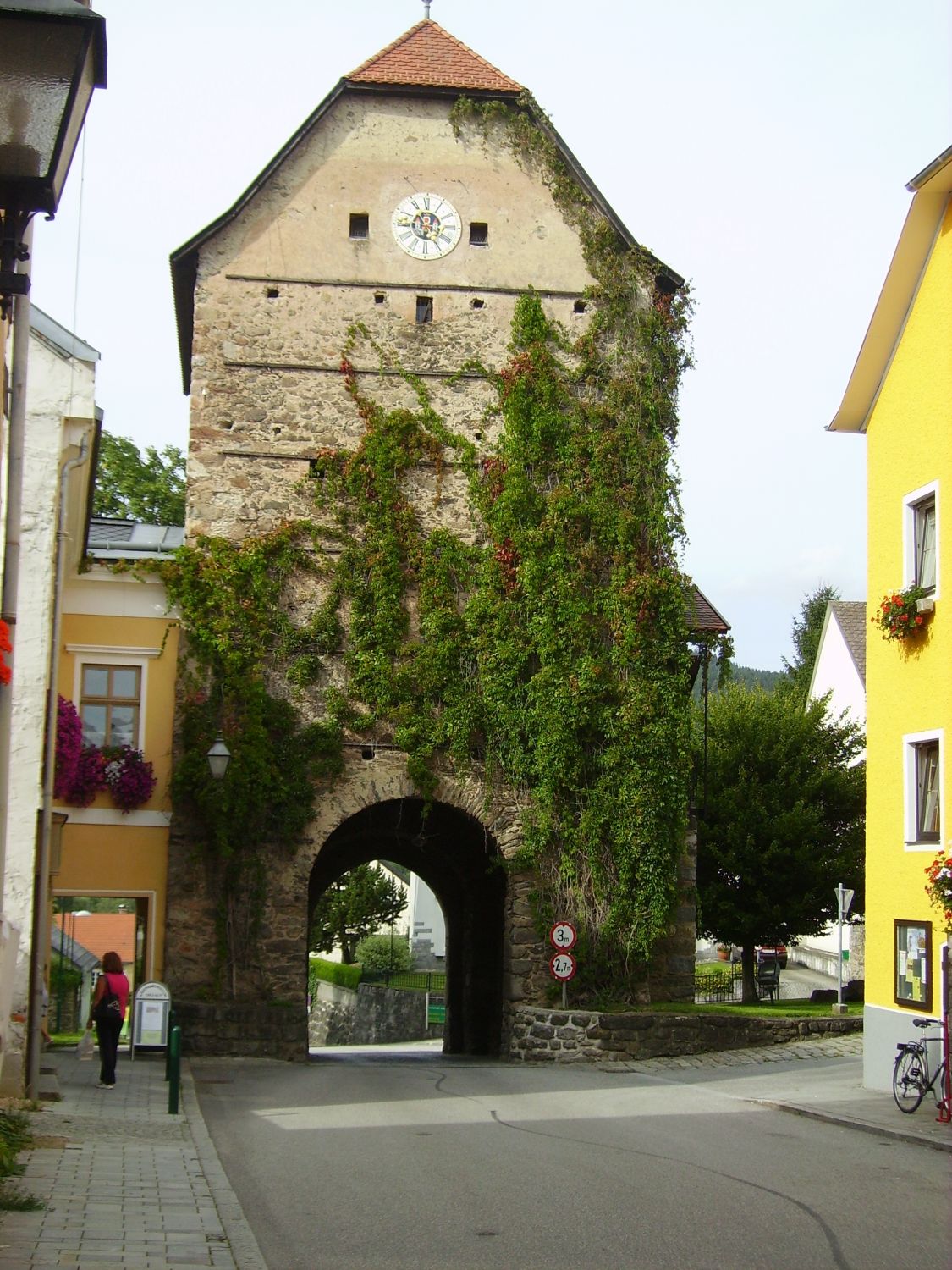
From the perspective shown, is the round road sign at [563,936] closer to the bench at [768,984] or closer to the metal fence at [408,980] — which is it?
the bench at [768,984]

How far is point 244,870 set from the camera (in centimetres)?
2248

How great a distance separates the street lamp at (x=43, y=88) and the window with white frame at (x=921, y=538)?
1407 cm

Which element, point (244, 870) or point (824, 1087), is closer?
point (824, 1087)

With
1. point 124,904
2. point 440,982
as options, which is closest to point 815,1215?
point 440,982

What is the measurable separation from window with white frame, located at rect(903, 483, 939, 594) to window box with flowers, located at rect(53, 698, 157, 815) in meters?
10.7

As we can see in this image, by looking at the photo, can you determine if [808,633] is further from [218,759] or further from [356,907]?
[218,759]

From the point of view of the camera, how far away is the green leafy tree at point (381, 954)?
174ft

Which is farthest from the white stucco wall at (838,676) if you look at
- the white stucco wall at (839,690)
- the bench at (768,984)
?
the bench at (768,984)

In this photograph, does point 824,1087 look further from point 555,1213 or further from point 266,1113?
point 555,1213

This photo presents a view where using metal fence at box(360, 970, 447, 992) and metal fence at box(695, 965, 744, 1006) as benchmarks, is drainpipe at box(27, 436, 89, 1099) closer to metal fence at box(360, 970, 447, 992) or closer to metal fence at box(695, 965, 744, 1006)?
metal fence at box(695, 965, 744, 1006)

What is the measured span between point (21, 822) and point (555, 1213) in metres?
7.45

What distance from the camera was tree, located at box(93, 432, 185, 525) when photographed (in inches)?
1580

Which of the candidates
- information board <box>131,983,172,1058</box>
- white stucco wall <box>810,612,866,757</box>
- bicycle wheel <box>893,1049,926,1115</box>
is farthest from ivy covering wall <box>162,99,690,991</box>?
white stucco wall <box>810,612,866,757</box>

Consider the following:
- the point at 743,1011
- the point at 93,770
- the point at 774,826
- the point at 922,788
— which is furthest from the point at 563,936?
the point at 774,826
